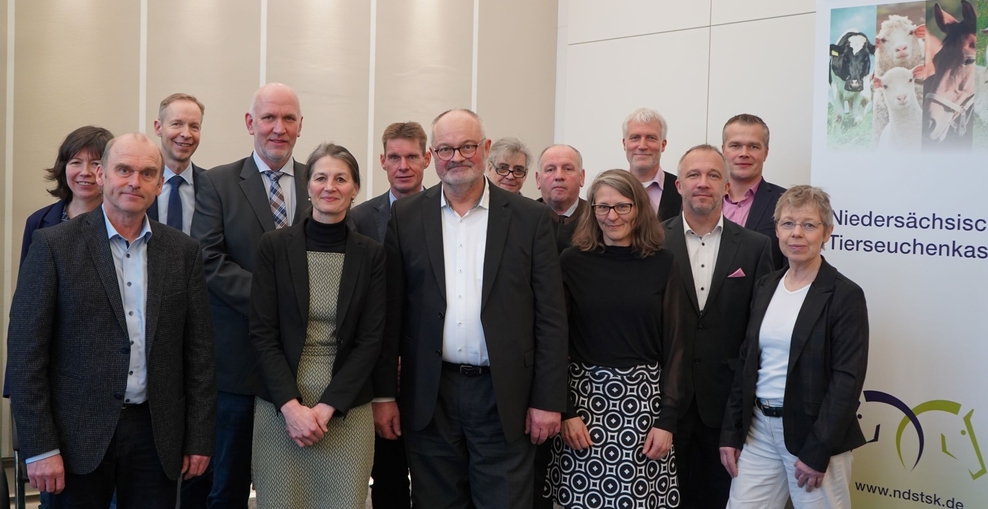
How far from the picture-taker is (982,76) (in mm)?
3416

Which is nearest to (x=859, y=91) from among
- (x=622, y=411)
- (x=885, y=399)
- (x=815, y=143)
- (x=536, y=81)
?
(x=815, y=143)

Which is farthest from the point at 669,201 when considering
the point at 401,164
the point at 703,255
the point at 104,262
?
the point at 104,262

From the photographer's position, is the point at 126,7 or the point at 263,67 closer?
the point at 126,7

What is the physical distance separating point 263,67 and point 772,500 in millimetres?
4088

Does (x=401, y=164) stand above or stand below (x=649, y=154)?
below

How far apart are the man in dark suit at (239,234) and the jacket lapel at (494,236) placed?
2.68 ft

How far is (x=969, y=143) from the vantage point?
11.4ft

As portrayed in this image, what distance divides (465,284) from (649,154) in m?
1.81

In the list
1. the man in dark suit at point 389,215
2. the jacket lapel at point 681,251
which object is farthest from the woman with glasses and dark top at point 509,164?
the jacket lapel at point 681,251

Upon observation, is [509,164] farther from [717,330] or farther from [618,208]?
[717,330]

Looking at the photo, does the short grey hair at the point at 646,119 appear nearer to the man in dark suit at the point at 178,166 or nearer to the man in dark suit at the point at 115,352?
the man in dark suit at the point at 178,166

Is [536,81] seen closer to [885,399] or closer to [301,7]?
[301,7]

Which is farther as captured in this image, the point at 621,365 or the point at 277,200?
Answer: the point at 277,200

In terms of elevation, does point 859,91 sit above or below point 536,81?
below
